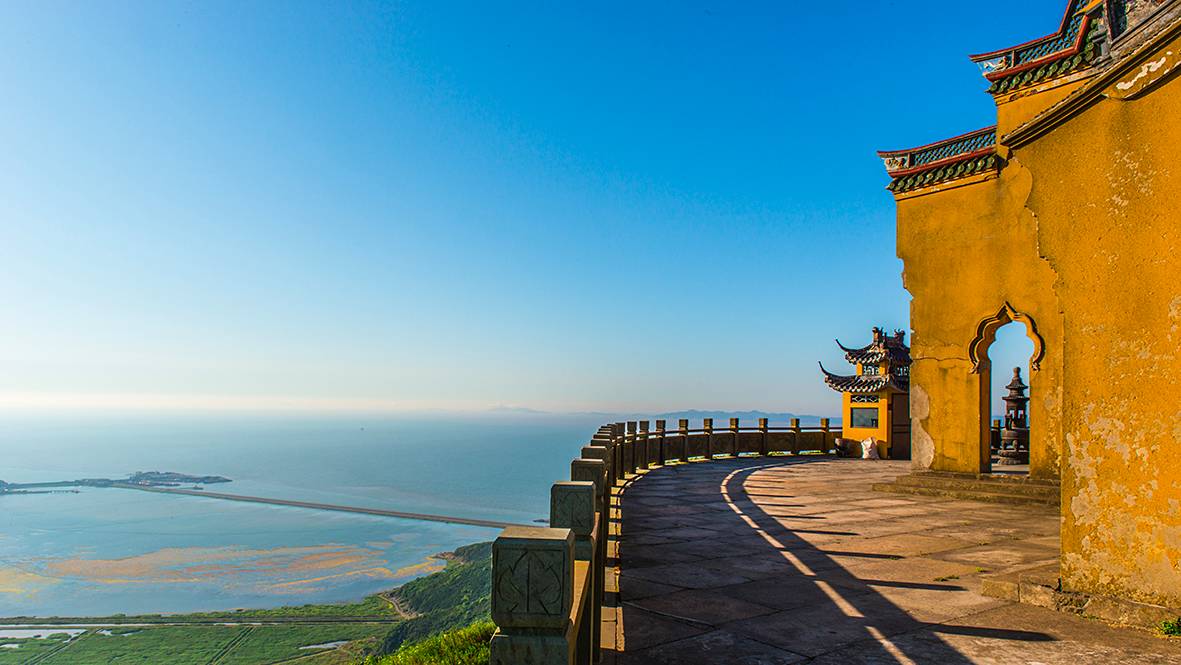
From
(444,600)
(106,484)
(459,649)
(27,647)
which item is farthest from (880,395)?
(106,484)

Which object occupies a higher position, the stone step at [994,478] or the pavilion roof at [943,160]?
the pavilion roof at [943,160]

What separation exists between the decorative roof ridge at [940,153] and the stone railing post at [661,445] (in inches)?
327

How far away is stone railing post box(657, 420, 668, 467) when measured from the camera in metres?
17.7

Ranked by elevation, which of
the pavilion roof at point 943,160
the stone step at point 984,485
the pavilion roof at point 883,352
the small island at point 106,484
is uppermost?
the pavilion roof at point 943,160

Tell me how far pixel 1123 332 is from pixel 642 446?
40.3 feet

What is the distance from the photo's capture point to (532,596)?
185cm

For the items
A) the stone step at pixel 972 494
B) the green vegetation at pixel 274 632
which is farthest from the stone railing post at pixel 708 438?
the green vegetation at pixel 274 632

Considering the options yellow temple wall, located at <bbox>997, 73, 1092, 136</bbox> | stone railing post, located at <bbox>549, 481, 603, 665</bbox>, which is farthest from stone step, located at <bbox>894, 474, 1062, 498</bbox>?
stone railing post, located at <bbox>549, 481, 603, 665</bbox>

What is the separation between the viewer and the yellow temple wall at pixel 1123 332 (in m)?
4.30

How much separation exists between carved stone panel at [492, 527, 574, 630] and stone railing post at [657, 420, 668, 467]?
631 inches

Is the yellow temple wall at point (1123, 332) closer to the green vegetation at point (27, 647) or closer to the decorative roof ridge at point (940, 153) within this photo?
the decorative roof ridge at point (940, 153)

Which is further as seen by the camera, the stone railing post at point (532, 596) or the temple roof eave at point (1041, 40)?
the temple roof eave at point (1041, 40)

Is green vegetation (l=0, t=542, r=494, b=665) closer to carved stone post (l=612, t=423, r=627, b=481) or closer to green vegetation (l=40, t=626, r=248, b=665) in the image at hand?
green vegetation (l=40, t=626, r=248, b=665)

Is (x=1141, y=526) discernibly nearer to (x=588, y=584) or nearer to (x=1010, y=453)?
(x=588, y=584)
